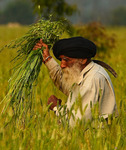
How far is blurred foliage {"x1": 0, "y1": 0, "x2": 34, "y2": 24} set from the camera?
272ft

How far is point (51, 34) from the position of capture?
122 inches

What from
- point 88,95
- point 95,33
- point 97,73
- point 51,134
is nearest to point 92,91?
point 88,95

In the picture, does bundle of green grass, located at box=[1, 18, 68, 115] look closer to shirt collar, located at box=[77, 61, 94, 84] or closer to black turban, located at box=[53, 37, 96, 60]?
black turban, located at box=[53, 37, 96, 60]

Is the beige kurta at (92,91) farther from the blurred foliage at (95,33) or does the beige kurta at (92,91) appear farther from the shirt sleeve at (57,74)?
the blurred foliage at (95,33)

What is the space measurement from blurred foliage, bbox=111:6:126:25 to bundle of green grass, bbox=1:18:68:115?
7917cm

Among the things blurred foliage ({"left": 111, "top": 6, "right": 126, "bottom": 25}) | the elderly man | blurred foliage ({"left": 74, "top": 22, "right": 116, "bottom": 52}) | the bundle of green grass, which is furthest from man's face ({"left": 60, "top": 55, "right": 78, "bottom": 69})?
blurred foliage ({"left": 111, "top": 6, "right": 126, "bottom": 25})

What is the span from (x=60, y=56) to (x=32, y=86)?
350 millimetres

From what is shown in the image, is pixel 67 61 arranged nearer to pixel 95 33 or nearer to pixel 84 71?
pixel 84 71

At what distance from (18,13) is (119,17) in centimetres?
2403

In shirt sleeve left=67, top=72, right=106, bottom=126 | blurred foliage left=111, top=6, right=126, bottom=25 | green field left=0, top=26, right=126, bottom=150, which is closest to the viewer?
green field left=0, top=26, right=126, bottom=150

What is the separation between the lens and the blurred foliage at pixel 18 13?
82912 mm

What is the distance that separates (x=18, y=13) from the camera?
84.0 m

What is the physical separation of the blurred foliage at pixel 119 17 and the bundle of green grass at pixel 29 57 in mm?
79166

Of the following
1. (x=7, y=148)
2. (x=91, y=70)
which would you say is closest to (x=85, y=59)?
(x=91, y=70)
